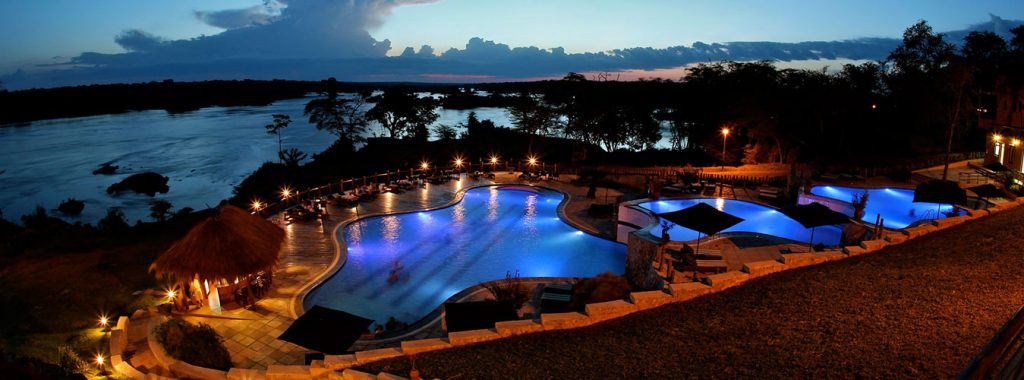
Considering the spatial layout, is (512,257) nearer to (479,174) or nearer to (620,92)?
(479,174)

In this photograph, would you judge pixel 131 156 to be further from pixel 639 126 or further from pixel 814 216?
pixel 814 216

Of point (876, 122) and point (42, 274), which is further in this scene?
point (876, 122)

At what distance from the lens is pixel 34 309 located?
1170 cm

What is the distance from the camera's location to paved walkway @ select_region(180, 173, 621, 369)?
8.79 m

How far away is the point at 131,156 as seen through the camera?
171 feet

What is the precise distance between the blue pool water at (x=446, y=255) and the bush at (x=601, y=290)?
2.90m

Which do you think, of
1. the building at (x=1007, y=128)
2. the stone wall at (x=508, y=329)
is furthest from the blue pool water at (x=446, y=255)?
the building at (x=1007, y=128)

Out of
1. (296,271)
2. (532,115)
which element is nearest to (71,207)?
(532,115)

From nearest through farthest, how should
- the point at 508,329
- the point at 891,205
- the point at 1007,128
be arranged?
1. the point at 508,329
2. the point at 891,205
3. the point at 1007,128

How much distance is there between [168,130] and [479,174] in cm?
6603

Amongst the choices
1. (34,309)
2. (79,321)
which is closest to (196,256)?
(79,321)

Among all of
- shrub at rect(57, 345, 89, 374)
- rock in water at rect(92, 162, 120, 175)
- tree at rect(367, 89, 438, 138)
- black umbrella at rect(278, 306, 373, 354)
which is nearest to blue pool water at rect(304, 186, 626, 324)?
black umbrella at rect(278, 306, 373, 354)

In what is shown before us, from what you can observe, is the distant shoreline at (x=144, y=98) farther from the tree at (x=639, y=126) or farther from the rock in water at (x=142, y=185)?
the tree at (x=639, y=126)

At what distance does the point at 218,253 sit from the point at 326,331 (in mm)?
3697
